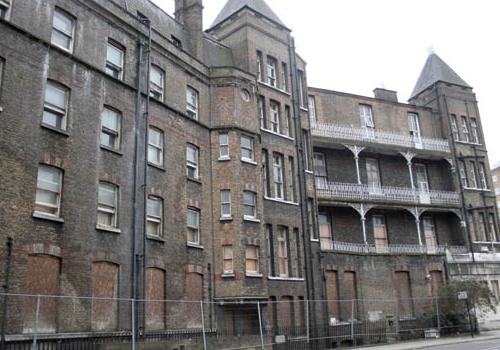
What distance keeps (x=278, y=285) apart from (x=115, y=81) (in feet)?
41.3

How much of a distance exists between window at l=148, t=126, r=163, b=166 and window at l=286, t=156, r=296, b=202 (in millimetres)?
8468

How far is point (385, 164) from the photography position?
1487 inches

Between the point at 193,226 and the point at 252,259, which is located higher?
the point at 193,226

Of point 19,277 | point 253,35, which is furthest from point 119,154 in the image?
point 253,35

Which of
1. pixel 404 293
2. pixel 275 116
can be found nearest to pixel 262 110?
pixel 275 116

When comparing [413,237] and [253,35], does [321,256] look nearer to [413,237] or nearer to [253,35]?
[413,237]

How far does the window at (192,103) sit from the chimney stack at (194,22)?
8.09 feet

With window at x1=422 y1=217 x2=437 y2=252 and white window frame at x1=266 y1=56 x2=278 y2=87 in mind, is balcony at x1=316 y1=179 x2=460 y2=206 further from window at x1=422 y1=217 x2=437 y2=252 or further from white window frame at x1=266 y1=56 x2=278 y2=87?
white window frame at x1=266 y1=56 x2=278 y2=87

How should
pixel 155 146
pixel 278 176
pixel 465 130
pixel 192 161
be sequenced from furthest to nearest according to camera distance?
pixel 465 130, pixel 278 176, pixel 192 161, pixel 155 146

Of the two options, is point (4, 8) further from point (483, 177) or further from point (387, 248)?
point (483, 177)

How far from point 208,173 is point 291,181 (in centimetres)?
576

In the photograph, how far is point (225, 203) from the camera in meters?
25.4

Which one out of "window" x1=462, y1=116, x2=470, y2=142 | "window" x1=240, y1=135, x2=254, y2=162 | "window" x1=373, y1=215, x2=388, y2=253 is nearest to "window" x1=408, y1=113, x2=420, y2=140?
"window" x1=462, y1=116, x2=470, y2=142

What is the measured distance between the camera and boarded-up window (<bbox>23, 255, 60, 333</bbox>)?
54.5 feet
